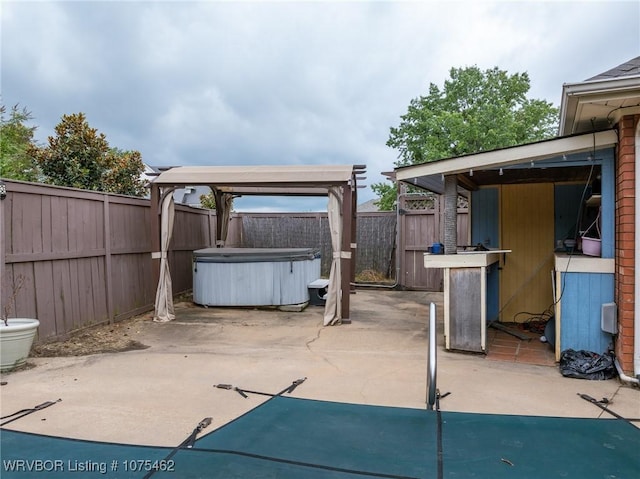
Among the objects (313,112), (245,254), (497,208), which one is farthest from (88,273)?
(313,112)

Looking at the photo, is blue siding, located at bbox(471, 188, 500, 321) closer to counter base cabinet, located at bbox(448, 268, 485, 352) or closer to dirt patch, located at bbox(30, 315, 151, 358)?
counter base cabinet, located at bbox(448, 268, 485, 352)

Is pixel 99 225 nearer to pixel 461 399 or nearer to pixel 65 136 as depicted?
pixel 65 136

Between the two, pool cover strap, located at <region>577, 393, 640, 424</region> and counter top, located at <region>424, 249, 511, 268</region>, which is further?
Result: counter top, located at <region>424, 249, 511, 268</region>

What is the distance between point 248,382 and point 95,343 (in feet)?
8.19

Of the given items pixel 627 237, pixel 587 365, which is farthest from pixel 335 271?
pixel 627 237

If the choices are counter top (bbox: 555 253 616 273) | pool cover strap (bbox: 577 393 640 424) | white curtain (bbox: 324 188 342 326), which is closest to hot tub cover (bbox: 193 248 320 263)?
white curtain (bbox: 324 188 342 326)

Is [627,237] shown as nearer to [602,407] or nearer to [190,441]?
[602,407]

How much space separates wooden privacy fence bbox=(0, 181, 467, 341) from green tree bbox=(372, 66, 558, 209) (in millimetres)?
7501

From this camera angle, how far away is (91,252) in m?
5.66

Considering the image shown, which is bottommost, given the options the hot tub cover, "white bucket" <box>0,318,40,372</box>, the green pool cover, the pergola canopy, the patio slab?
the patio slab

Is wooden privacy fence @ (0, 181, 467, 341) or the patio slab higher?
wooden privacy fence @ (0, 181, 467, 341)

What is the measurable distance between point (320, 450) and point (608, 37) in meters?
8.20

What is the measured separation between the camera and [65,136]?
29.7ft

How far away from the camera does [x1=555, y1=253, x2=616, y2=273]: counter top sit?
4.00m
